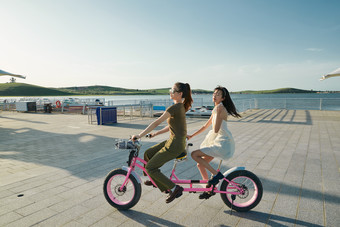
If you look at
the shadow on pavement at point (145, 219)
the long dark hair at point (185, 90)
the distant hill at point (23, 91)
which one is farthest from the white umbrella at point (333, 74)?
the distant hill at point (23, 91)

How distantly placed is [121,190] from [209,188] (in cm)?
121

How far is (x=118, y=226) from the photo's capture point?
283 centimetres

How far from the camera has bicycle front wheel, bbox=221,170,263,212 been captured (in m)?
3.04

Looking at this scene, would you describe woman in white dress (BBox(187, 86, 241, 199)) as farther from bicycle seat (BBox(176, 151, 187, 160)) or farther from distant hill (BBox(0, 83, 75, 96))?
distant hill (BBox(0, 83, 75, 96))

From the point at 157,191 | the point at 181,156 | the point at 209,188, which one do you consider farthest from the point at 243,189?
the point at 157,191

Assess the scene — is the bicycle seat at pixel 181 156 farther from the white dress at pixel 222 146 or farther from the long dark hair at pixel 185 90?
the long dark hair at pixel 185 90

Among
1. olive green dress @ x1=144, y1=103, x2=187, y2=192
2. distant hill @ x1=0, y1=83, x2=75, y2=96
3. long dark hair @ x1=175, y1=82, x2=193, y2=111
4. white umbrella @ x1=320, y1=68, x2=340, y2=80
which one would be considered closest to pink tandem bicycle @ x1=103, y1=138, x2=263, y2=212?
olive green dress @ x1=144, y1=103, x2=187, y2=192

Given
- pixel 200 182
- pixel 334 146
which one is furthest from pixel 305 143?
pixel 200 182

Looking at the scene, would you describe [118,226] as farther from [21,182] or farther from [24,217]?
[21,182]

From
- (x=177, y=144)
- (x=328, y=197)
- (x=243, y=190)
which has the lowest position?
(x=328, y=197)

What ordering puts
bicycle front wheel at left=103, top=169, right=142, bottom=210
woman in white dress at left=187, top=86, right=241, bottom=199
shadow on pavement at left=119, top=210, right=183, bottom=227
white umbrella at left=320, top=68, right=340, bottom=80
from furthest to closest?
white umbrella at left=320, top=68, right=340, bottom=80 < bicycle front wheel at left=103, top=169, right=142, bottom=210 < woman in white dress at left=187, top=86, right=241, bottom=199 < shadow on pavement at left=119, top=210, right=183, bottom=227

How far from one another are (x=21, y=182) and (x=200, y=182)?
11.5 ft

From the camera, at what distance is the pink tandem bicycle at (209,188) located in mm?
3041

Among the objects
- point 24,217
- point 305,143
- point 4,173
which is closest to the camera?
point 24,217
